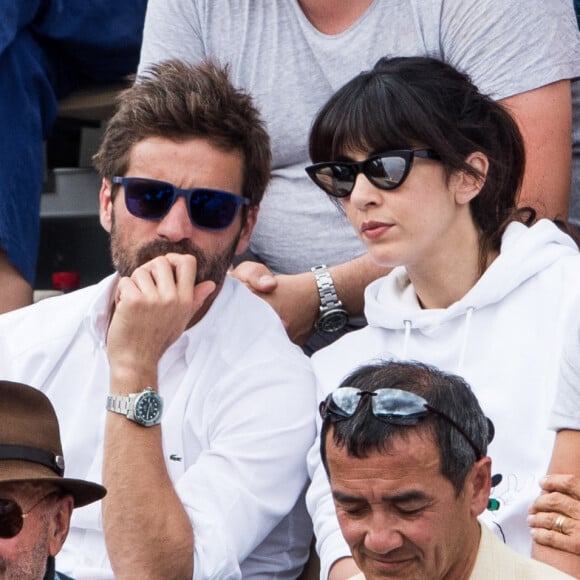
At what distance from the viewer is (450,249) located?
3.35 m

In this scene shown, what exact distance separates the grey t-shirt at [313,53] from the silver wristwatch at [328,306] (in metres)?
0.19

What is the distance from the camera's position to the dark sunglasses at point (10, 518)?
2600 millimetres

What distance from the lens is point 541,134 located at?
372 centimetres

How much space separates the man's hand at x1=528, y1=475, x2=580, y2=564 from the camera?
2715 millimetres

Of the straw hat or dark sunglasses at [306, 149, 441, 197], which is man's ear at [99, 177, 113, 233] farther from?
the straw hat

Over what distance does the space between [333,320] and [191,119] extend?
2.31ft

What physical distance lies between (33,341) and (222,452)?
65 centimetres

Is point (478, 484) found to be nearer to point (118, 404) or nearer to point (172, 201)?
point (118, 404)

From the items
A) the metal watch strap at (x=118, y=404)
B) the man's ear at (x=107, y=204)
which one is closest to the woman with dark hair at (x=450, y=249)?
the metal watch strap at (x=118, y=404)

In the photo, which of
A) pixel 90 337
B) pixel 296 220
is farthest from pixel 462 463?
pixel 296 220

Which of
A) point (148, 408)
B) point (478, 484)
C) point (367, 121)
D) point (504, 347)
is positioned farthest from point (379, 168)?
point (478, 484)

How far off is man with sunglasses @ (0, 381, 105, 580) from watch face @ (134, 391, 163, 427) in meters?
0.35

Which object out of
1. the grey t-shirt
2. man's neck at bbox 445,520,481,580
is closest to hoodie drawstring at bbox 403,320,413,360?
the grey t-shirt

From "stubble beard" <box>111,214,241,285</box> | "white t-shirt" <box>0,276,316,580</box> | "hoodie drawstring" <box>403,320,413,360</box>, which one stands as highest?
"stubble beard" <box>111,214,241,285</box>
